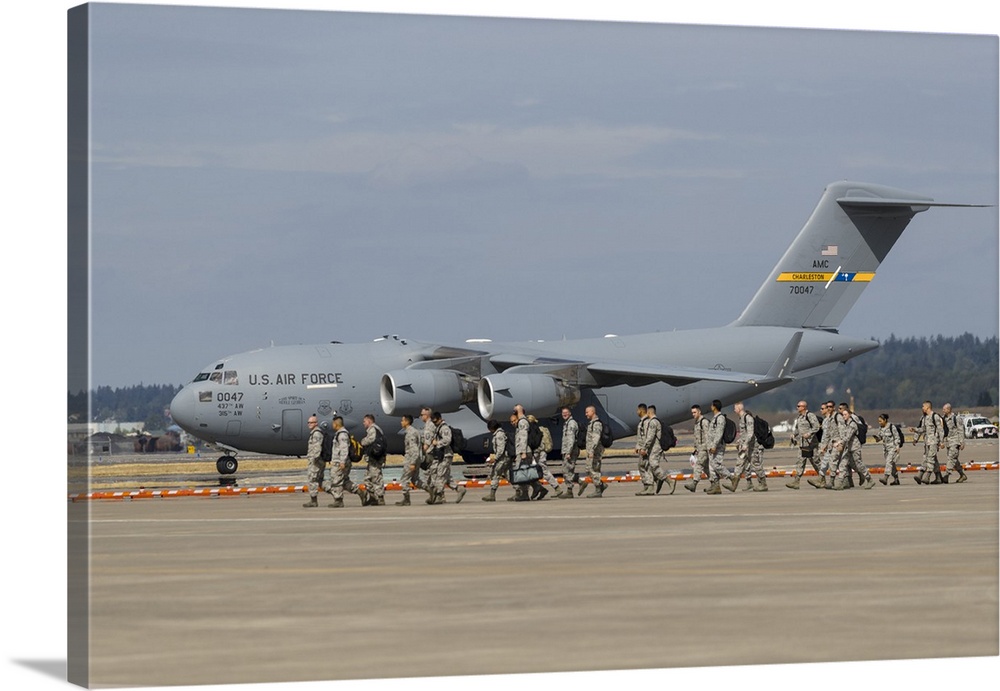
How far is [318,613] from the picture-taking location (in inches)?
509

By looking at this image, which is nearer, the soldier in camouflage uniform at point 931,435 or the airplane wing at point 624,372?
the soldier in camouflage uniform at point 931,435

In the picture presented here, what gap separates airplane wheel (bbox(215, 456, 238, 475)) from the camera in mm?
36125

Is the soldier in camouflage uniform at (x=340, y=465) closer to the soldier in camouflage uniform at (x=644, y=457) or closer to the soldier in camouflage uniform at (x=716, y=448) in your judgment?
the soldier in camouflage uniform at (x=644, y=457)

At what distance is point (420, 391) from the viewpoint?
1352 inches

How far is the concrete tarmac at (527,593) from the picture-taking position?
11445mm

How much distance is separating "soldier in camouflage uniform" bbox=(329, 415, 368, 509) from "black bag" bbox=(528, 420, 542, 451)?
286 centimetres

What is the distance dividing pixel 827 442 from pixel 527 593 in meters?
16.2

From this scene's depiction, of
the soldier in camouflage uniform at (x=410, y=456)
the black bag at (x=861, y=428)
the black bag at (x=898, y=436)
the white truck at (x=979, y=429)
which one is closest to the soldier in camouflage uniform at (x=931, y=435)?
the black bag at (x=898, y=436)

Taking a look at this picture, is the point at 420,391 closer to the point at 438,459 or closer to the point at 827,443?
the point at 438,459

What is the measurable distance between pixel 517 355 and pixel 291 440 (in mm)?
5462

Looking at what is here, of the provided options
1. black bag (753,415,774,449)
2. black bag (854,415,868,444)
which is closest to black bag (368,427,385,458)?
black bag (753,415,774,449)

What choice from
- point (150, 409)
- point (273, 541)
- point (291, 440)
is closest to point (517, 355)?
point (291, 440)

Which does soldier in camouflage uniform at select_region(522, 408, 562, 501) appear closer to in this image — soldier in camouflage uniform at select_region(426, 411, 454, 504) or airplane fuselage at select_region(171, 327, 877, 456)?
soldier in camouflage uniform at select_region(426, 411, 454, 504)

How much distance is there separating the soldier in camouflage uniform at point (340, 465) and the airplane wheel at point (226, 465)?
36.0 ft
